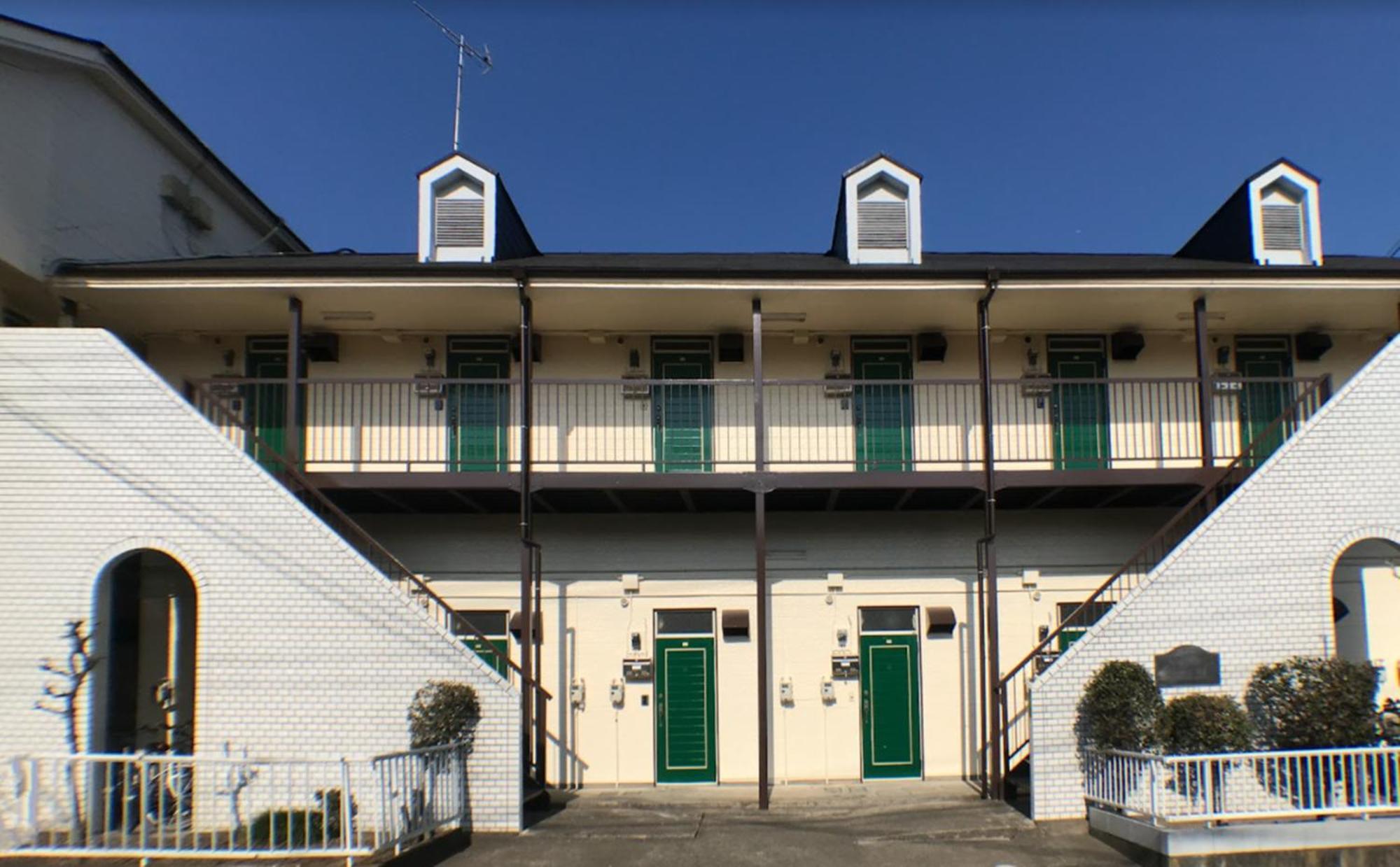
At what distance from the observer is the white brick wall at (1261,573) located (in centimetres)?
900

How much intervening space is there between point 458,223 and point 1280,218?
11264 millimetres

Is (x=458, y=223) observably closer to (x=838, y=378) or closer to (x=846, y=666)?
(x=838, y=378)

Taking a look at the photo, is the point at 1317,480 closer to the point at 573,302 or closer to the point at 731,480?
the point at 731,480

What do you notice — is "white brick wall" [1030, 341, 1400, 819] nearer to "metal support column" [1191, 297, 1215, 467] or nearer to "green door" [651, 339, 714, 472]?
"metal support column" [1191, 297, 1215, 467]

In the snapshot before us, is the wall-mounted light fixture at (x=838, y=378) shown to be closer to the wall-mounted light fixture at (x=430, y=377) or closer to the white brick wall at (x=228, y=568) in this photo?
the wall-mounted light fixture at (x=430, y=377)

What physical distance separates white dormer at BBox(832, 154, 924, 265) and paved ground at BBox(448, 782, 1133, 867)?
684cm

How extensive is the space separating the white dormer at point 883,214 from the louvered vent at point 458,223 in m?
5.05

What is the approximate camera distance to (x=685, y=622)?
37.5ft

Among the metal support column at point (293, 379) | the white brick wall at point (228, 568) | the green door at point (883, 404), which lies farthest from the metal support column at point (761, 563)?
the metal support column at point (293, 379)

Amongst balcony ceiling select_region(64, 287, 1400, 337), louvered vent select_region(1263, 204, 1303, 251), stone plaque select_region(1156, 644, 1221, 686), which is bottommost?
stone plaque select_region(1156, 644, 1221, 686)

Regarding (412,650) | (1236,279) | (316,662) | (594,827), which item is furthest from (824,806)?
(1236,279)

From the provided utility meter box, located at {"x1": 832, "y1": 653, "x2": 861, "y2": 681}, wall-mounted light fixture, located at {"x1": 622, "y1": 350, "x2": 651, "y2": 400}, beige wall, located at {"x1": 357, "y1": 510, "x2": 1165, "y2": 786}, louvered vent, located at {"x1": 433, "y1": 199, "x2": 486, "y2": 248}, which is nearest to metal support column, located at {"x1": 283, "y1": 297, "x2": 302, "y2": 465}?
beige wall, located at {"x1": 357, "y1": 510, "x2": 1165, "y2": 786}

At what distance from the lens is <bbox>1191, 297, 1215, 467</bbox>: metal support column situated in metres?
10.6

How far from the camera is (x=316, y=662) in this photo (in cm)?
877
